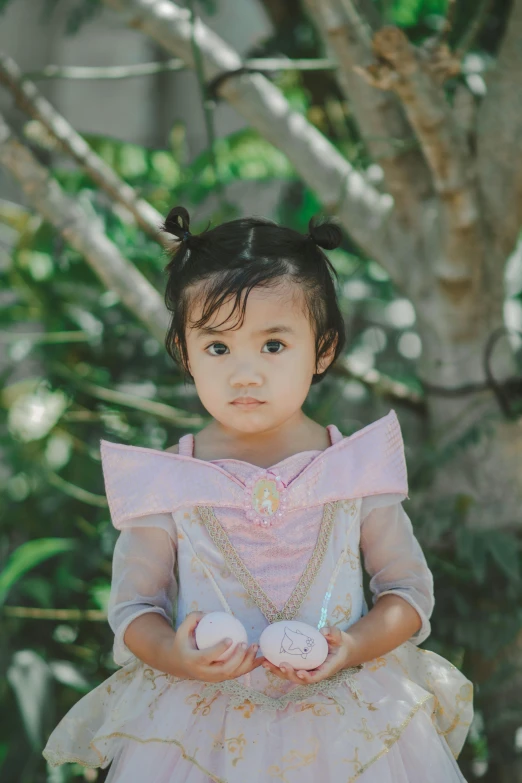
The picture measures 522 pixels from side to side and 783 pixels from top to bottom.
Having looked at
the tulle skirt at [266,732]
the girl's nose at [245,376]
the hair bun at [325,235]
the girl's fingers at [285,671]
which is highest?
the hair bun at [325,235]

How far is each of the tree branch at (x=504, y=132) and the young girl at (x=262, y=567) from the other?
0.85 metres

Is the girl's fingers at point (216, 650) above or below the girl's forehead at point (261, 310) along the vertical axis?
below

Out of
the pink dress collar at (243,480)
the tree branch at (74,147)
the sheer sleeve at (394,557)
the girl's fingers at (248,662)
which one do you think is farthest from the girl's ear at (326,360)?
the tree branch at (74,147)

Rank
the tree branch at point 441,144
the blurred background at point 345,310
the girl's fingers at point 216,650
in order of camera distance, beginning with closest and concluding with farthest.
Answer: the girl's fingers at point 216,650
the tree branch at point 441,144
the blurred background at point 345,310

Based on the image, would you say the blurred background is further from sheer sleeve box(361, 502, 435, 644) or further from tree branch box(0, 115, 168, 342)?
sheer sleeve box(361, 502, 435, 644)

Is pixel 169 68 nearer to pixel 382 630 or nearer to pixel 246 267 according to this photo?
pixel 246 267

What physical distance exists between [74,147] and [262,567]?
4.47 ft

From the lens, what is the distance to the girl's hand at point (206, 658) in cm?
118

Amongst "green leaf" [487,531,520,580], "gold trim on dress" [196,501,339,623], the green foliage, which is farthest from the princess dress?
the green foliage

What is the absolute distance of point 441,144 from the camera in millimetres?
1958

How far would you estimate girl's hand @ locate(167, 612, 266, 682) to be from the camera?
3.86ft

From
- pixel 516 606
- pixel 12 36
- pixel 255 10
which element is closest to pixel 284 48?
pixel 255 10

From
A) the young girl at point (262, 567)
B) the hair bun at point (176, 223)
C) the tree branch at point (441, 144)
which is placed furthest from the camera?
the tree branch at point (441, 144)

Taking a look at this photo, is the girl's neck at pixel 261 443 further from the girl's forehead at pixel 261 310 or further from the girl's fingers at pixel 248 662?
the girl's fingers at pixel 248 662
